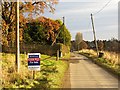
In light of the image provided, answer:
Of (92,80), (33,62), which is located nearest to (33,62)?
(33,62)

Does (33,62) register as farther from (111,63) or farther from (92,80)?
(111,63)

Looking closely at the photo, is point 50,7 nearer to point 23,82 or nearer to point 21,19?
point 21,19

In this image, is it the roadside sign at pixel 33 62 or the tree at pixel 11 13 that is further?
the tree at pixel 11 13

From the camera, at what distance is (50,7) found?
34562 millimetres

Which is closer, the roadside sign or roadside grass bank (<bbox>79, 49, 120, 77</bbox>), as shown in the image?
the roadside sign

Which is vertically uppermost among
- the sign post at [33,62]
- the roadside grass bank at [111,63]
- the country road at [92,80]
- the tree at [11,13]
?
the tree at [11,13]

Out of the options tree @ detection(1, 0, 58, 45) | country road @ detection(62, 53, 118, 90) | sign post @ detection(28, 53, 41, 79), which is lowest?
country road @ detection(62, 53, 118, 90)

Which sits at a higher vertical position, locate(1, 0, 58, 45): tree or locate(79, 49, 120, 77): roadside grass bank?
locate(1, 0, 58, 45): tree

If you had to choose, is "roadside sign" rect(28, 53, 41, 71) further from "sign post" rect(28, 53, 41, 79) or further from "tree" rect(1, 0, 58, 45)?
"tree" rect(1, 0, 58, 45)

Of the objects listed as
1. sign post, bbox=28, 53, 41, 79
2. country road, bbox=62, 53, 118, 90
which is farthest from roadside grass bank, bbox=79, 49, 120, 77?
sign post, bbox=28, 53, 41, 79

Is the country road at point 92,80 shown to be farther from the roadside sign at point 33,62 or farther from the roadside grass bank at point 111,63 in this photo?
the roadside sign at point 33,62

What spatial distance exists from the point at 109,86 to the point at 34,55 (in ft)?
13.4

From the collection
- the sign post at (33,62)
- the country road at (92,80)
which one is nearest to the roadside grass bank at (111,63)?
the country road at (92,80)

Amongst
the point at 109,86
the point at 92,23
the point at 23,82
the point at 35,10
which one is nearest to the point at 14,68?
the point at 23,82
